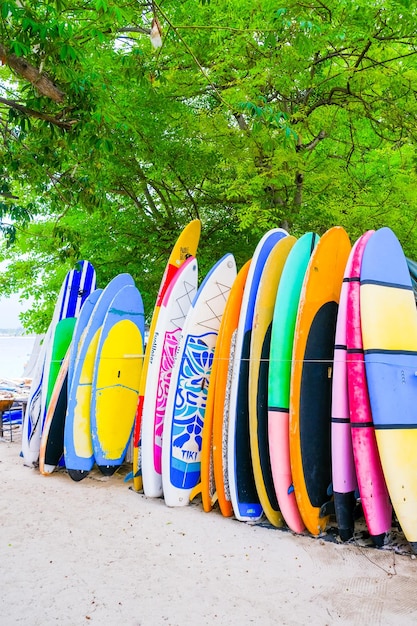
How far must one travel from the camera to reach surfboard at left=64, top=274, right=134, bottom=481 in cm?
464

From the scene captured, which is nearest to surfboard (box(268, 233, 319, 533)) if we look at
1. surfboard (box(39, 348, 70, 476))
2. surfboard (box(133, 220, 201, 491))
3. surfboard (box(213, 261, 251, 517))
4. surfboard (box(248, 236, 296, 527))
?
surfboard (box(248, 236, 296, 527))

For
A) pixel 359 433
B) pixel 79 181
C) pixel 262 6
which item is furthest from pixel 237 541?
pixel 262 6

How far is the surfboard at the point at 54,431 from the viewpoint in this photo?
4.80 m

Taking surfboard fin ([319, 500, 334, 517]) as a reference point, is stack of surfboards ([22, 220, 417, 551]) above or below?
above

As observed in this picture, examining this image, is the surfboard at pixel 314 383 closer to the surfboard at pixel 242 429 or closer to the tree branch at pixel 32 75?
the surfboard at pixel 242 429

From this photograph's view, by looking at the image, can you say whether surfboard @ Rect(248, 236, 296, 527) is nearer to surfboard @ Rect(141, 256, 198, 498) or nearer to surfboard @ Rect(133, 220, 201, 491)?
surfboard @ Rect(141, 256, 198, 498)

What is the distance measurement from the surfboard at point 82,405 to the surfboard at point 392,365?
8.52ft

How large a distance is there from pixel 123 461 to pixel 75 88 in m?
3.40

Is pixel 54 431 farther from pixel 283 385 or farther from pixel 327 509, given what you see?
pixel 327 509

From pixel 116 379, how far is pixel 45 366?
871 millimetres

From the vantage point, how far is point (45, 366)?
17.5 feet

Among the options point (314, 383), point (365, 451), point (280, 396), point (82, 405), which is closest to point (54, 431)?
point (82, 405)

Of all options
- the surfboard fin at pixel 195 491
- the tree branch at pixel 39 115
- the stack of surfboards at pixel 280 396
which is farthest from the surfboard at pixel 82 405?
the tree branch at pixel 39 115

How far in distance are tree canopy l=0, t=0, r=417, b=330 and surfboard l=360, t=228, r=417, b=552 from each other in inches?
59.7
